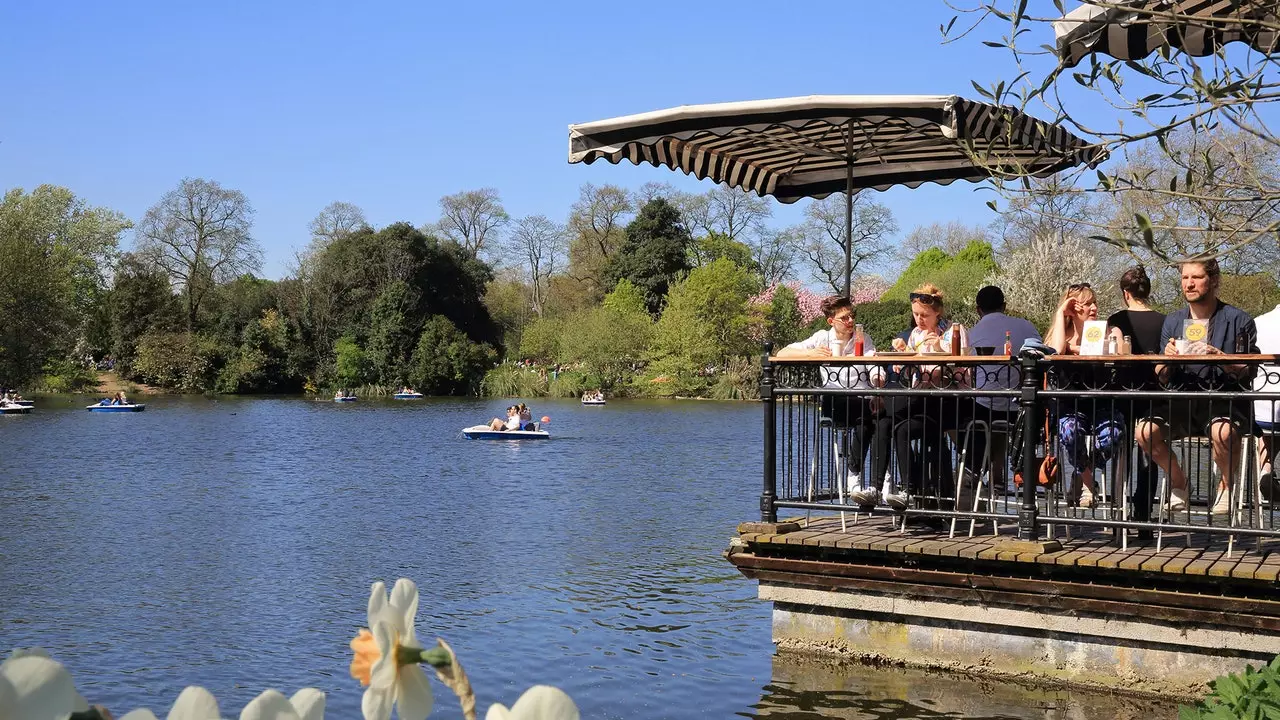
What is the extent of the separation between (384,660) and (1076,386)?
6.97 m

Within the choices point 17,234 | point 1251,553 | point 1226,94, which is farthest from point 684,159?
point 17,234

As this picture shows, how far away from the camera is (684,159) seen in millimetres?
10445

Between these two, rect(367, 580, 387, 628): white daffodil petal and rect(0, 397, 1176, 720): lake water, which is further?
rect(0, 397, 1176, 720): lake water

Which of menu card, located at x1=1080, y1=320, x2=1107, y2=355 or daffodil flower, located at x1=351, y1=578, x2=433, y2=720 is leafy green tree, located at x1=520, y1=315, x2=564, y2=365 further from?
daffodil flower, located at x1=351, y1=578, x2=433, y2=720

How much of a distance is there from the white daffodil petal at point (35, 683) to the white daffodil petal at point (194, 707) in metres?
0.08

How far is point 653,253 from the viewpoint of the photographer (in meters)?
75.8

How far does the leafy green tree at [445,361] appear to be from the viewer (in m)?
72.8

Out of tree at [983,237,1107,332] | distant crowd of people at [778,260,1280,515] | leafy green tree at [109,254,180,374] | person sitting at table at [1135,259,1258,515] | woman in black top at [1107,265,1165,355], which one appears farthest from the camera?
leafy green tree at [109,254,180,374]

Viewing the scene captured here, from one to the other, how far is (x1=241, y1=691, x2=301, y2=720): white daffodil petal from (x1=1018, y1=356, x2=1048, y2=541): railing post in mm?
6736

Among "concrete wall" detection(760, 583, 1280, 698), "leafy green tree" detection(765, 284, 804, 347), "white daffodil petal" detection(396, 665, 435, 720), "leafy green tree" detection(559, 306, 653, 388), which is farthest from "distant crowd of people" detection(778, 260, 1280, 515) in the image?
"leafy green tree" detection(765, 284, 804, 347)

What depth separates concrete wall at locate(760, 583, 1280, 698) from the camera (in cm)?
673

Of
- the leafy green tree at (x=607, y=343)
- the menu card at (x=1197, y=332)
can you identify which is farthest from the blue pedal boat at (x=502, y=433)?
the leafy green tree at (x=607, y=343)

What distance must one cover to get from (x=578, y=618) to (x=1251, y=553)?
586 centimetres

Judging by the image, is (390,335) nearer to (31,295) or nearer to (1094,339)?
(31,295)
